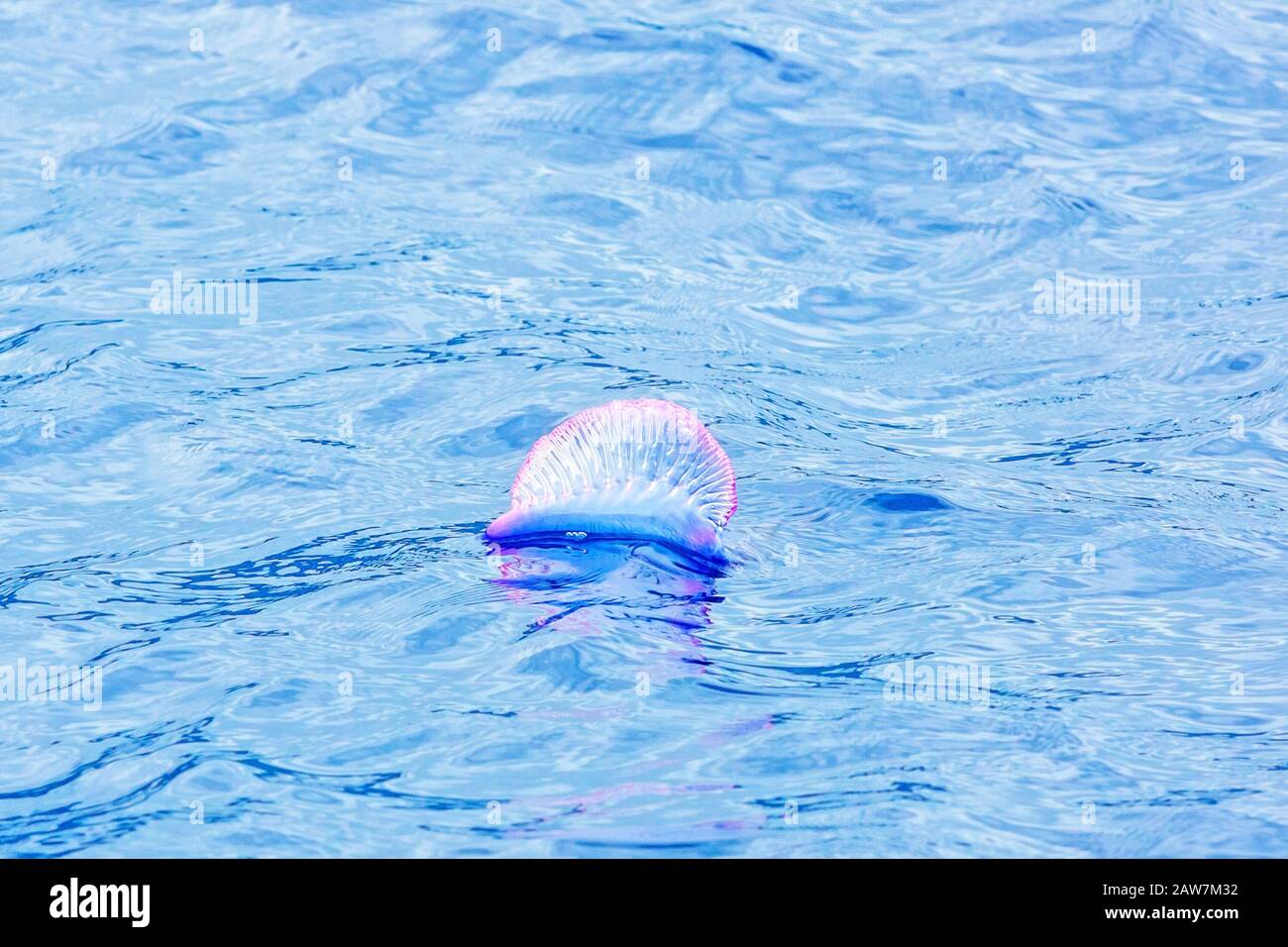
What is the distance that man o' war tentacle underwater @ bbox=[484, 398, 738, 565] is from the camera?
577cm

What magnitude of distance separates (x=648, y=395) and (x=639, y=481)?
5.26ft

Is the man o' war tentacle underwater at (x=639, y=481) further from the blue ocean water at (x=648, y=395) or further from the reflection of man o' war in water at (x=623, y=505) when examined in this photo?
the blue ocean water at (x=648, y=395)

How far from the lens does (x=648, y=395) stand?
7367 millimetres

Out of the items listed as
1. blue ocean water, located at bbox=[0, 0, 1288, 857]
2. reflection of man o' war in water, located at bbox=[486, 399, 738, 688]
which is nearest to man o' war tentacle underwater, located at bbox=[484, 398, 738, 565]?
reflection of man o' war in water, located at bbox=[486, 399, 738, 688]

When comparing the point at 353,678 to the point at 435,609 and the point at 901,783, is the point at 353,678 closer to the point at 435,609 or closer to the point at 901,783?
the point at 435,609

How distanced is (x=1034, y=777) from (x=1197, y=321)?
464 centimetres

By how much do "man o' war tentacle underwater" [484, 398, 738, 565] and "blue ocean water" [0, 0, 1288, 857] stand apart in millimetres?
143

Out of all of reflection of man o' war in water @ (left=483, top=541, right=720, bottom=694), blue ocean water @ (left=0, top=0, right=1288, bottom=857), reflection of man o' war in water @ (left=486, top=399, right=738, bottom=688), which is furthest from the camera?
reflection of man o' war in water @ (left=486, top=399, right=738, bottom=688)

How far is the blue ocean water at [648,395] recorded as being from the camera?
14.9 feet

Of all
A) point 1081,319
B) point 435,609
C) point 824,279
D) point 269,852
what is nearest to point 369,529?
point 435,609

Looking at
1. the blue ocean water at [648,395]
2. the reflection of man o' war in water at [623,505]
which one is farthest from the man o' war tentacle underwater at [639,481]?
the blue ocean water at [648,395]

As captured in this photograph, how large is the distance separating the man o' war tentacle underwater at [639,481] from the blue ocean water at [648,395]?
0.14m

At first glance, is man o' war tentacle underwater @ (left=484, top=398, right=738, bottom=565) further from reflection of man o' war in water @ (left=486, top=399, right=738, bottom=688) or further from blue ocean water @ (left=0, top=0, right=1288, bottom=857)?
blue ocean water @ (left=0, top=0, right=1288, bottom=857)

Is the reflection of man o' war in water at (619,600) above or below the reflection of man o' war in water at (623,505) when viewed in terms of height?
below
